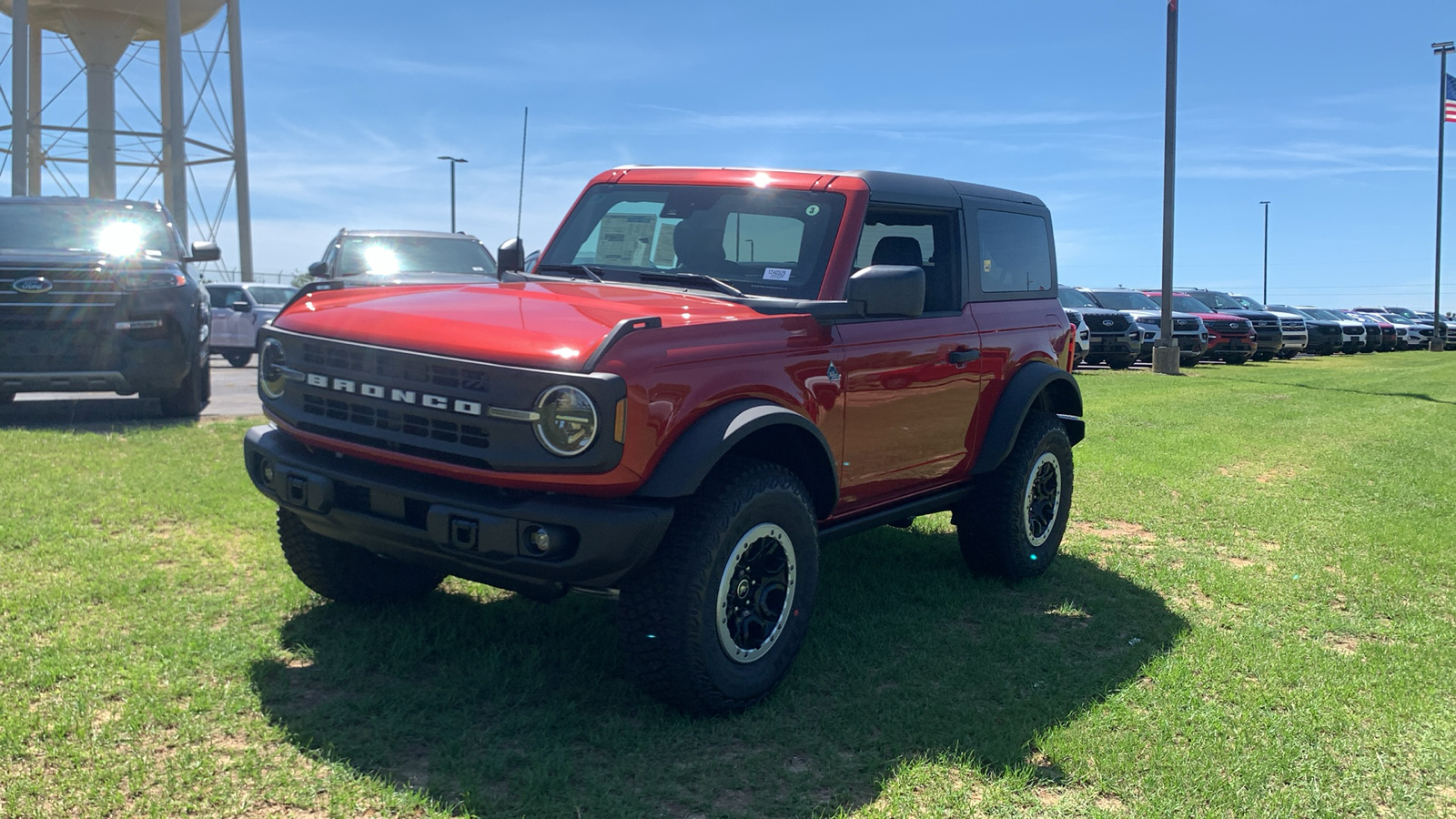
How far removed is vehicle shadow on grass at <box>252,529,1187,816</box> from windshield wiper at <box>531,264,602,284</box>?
1426 millimetres

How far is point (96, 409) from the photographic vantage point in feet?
36.1

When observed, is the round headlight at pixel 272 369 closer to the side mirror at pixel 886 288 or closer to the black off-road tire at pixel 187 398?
the side mirror at pixel 886 288

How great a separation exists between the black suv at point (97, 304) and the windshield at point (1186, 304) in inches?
890

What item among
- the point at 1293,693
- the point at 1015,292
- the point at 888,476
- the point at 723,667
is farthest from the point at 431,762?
the point at 1015,292

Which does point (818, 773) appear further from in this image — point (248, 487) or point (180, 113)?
point (180, 113)

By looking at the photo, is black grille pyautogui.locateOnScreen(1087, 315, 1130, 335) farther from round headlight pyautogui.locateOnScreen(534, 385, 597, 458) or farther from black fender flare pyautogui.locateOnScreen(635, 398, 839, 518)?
round headlight pyautogui.locateOnScreen(534, 385, 597, 458)

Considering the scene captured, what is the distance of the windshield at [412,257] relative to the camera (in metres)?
12.1

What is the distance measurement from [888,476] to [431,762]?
2.24m

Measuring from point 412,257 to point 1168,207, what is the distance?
16.4 metres

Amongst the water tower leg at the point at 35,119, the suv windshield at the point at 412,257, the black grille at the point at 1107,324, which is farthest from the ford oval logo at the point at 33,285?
the water tower leg at the point at 35,119

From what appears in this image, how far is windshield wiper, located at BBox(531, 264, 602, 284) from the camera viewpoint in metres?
4.92

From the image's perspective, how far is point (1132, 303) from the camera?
86.0 ft

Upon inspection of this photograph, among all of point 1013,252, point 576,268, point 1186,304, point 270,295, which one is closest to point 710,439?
point 576,268

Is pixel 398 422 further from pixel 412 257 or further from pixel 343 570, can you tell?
pixel 412 257
